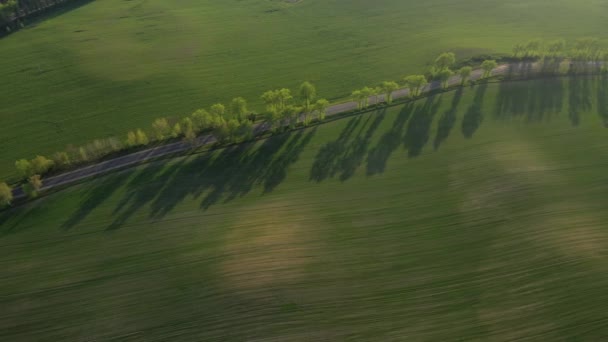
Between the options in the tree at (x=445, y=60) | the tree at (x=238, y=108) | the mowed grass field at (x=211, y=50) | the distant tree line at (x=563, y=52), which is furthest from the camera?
the distant tree line at (x=563, y=52)

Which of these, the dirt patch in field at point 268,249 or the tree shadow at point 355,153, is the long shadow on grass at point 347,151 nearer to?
the tree shadow at point 355,153

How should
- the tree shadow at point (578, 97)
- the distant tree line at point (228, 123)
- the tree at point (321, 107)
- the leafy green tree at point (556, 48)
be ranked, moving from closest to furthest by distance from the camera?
the distant tree line at point (228, 123), the tree at point (321, 107), the tree shadow at point (578, 97), the leafy green tree at point (556, 48)

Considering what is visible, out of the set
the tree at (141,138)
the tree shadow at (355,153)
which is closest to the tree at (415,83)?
the tree shadow at (355,153)

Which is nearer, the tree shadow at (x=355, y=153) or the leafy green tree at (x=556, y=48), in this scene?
the tree shadow at (x=355, y=153)

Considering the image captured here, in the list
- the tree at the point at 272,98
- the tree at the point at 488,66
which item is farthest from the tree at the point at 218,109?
the tree at the point at 488,66

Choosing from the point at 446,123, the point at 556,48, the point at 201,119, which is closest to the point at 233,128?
the point at 201,119

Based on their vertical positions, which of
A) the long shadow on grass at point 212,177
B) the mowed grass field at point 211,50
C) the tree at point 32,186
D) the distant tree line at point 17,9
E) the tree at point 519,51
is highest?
the distant tree line at point 17,9

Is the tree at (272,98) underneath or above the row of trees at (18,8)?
underneath
